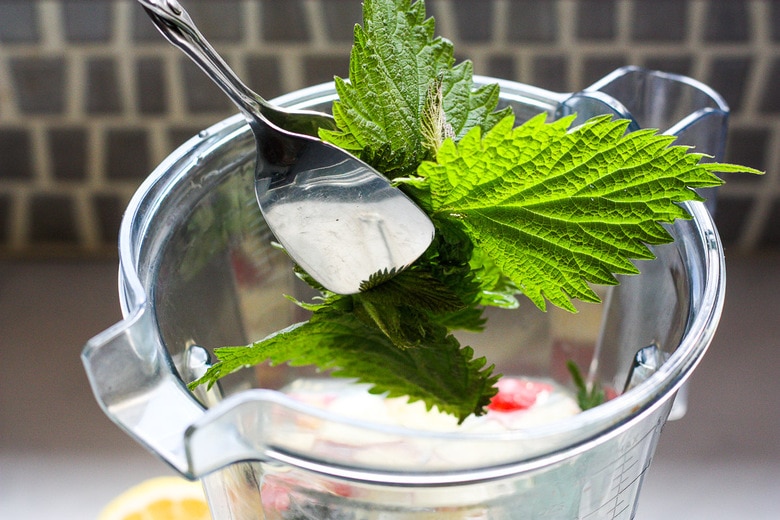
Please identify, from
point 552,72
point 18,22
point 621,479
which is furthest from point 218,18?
point 621,479

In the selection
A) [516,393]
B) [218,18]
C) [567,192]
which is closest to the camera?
[567,192]

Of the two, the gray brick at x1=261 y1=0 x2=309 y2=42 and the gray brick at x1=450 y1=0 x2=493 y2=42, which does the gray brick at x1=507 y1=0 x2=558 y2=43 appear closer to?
the gray brick at x1=450 y1=0 x2=493 y2=42

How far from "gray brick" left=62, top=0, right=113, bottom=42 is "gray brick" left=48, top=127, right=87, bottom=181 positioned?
0.08 meters

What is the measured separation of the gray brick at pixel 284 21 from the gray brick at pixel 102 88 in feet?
0.42

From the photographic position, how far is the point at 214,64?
0.38 metres

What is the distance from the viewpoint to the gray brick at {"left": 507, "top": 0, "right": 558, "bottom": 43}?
2.32ft

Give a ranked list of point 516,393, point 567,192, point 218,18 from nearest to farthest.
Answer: point 567,192, point 516,393, point 218,18

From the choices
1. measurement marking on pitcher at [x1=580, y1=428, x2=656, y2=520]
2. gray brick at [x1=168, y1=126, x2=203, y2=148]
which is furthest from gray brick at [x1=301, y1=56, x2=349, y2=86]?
measurement marking on pitcher at [x1=580, y1=428, x2=656, y2=520]

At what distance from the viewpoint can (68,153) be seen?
30.3 inches

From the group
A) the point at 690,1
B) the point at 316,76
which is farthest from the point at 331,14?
the point at 690,1

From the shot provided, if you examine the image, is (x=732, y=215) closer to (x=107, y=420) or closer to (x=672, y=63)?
(x=672, y=63)

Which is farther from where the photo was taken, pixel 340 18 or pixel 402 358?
pixel 340 18

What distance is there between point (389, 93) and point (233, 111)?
14.5 inches

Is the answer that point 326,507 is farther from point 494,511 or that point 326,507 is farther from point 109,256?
point 109,256
